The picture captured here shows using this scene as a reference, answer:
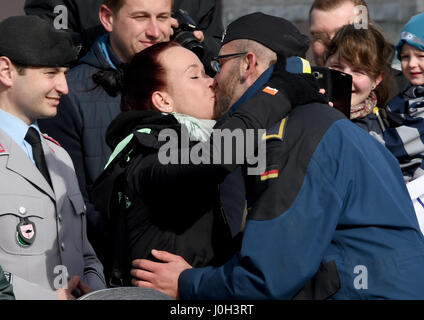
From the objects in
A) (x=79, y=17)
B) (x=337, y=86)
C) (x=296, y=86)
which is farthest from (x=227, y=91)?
(x=79, y=17)

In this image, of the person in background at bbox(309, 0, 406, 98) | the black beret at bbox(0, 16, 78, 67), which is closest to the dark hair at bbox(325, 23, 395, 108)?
the person in background at bbox(309, 0, 406, 98)

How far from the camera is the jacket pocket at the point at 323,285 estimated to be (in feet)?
6.84

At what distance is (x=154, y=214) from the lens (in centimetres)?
247

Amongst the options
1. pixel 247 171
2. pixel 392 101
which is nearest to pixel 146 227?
pixel 247 171

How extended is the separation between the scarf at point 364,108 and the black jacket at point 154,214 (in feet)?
4.69

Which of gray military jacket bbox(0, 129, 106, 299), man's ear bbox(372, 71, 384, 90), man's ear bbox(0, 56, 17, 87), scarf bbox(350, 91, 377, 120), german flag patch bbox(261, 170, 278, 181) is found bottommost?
gray military jacket bbox(0, 129, 106, 299)

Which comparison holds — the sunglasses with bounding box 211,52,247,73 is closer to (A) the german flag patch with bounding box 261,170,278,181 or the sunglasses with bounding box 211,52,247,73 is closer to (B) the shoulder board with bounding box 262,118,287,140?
(B) the shoulder board with bounding box 262,118,287,140

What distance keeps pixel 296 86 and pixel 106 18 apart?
70.1 inches

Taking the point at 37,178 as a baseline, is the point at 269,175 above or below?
above

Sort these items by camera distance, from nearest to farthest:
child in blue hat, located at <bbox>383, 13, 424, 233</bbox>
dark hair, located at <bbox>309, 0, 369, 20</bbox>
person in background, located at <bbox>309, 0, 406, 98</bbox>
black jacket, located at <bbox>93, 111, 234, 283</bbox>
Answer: black jacket, located at <bbox>93, 111, 234, 283</bbox>
child in blue hat, located at <bbox>383, 13, 424, 233</bbox>
person in background, located at <bbox>309, 0, 406, 98</bbox>
dark hair, located at <bbox>309, 0, 369, 20</bbox>

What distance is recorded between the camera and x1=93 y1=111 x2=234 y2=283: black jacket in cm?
245

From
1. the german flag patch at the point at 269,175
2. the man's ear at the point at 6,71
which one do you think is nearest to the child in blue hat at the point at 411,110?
the german flag patch at the point at 269,175

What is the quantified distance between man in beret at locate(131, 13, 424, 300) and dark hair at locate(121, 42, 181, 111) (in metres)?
0.67

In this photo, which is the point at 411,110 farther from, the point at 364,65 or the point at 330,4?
the point at 330,4
